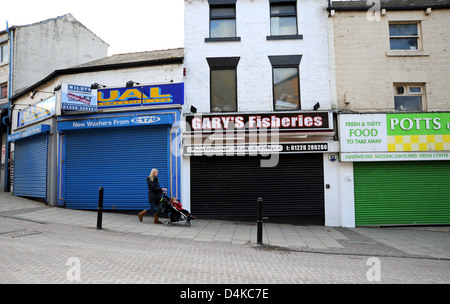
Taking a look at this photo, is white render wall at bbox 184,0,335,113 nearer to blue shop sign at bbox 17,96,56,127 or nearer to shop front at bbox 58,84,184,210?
shop front at bbox 58,84,184,210

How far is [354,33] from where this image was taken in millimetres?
11812

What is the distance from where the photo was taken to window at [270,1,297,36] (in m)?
12.1

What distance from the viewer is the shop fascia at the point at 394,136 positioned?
11.0m

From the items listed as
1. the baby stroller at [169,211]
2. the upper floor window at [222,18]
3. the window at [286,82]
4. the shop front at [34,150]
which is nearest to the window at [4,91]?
the shop front at [34,150]

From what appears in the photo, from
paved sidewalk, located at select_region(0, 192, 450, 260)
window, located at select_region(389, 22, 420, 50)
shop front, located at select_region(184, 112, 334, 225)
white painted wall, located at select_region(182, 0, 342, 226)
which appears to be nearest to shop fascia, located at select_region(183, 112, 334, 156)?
shop front, located at select_region(184, 112, 334, 225)

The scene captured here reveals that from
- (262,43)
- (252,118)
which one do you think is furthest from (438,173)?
(262,43)

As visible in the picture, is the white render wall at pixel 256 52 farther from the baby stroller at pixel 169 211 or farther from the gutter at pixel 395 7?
the baby stroller at pixel 169 211

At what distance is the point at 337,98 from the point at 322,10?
378 cm

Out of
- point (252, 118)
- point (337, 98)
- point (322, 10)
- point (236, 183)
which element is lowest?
point (236, 183)

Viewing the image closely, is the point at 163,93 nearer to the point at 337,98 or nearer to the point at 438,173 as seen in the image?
the point at 337,98

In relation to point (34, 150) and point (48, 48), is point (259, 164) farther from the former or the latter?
point (48, 48)

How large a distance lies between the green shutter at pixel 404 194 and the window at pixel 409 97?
2306 mm

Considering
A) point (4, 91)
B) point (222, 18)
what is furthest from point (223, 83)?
point (4, 91)

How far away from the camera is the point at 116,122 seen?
1173 centimetres
